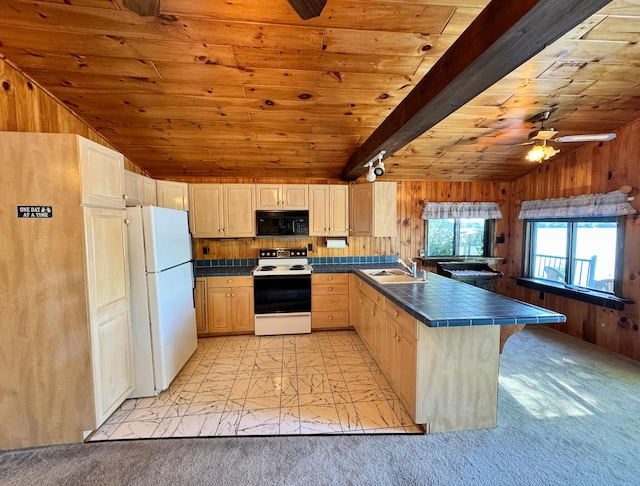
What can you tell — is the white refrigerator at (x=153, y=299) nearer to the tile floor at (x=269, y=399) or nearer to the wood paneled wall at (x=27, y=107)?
the tile floor at (x=269, y=399)

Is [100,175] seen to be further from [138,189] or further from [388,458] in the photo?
[388,458]

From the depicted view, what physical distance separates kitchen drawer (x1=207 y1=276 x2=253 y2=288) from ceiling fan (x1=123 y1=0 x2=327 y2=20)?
9.56ft

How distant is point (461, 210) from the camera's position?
14.6ft

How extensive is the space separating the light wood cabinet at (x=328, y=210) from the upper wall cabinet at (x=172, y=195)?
172 centimetres

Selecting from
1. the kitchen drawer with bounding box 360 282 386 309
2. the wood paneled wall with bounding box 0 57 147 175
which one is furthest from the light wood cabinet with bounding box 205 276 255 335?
the wood paneled wall with bounding box 0 57 147 175

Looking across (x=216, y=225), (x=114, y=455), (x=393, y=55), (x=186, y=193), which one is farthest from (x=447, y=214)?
(x=114, y=455)

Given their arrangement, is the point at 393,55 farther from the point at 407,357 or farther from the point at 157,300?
the point at 157,300

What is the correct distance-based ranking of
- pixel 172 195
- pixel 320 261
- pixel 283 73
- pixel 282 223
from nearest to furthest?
1. pixel 283 73
2. pixel 172 195
3. pixel 282 223
4. pixel 320 261

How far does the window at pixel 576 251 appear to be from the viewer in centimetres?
322

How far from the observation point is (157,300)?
2.38 m

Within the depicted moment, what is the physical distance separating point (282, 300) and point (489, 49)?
324 centimetres

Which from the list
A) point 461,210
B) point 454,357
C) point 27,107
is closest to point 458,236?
point 461,210

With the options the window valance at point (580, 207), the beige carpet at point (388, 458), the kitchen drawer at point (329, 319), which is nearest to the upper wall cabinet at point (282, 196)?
the kitchen drawer at point (329, 319)

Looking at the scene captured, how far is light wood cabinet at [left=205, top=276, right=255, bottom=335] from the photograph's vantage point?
3.62 meters
